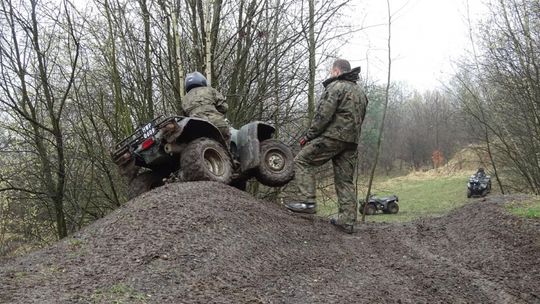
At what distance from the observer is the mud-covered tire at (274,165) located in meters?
8.22

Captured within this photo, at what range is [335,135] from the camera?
7328 millimetres

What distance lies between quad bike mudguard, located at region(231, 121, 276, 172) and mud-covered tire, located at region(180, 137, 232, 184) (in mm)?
434

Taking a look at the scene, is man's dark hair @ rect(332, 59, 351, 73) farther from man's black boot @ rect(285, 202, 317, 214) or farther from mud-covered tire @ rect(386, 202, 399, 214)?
mud-covered tire @ rect(386, 202, 399, 214)

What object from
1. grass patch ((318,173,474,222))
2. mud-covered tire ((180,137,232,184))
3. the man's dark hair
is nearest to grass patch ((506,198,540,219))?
the man's dark hair

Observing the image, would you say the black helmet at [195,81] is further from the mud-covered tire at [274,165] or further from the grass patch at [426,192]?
the grass patch at [426,192]

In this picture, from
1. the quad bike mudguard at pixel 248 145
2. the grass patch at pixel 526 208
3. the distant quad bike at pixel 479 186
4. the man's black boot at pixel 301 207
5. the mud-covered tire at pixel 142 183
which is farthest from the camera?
the distant quad bike at pixel 479 186

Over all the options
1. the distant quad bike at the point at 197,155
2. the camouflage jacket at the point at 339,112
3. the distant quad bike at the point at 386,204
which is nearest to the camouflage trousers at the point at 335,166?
the camouflage jacket at the point at 339,112

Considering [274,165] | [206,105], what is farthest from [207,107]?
[274,165]

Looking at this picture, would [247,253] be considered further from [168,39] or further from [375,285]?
[168,39]

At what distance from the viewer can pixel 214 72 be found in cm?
1156

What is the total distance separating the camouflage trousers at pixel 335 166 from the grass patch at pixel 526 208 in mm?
2139

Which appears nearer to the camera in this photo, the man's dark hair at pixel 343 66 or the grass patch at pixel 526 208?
the grass patch at pixel 526 208

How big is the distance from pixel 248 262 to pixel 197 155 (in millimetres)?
2863

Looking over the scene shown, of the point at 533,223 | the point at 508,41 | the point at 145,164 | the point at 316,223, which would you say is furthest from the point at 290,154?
the point at 508,41
